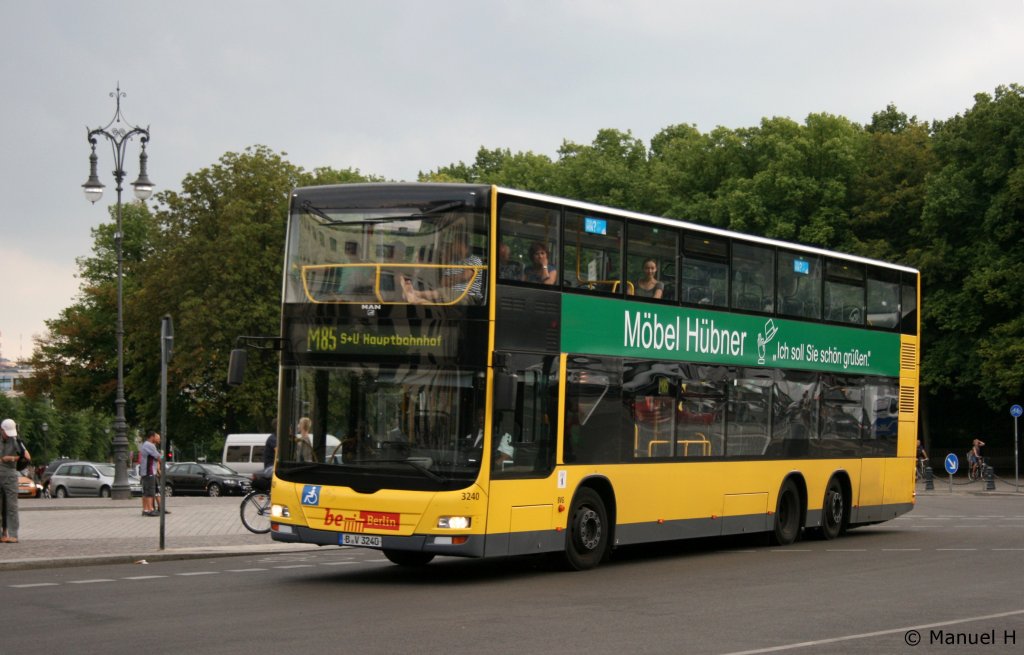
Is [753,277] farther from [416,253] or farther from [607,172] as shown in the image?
[607,172]

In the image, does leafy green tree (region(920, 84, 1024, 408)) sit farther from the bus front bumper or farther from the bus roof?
the bus front bumper

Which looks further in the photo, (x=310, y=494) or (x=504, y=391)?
(x=310, y=494)

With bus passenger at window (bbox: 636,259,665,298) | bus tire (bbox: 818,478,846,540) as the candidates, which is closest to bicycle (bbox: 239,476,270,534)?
bus passenger at window (bbox: 636,259,665,298)

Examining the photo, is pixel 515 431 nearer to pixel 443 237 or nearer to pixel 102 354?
pixel 443 237

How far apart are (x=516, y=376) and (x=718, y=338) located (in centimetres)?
462

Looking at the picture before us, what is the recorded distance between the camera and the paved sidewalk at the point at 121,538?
729 inches

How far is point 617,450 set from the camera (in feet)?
58.3

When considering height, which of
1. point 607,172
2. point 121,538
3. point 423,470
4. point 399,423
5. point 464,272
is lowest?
point 121,538

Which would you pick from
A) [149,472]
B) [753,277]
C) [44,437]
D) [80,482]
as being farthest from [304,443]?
[44,437]

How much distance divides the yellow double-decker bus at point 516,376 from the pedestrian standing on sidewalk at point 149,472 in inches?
530

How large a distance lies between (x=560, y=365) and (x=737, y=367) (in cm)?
414

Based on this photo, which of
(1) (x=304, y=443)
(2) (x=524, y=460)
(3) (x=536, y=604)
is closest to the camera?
(3) (x=536, y=604)

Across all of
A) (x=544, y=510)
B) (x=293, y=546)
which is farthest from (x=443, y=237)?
(x=293, y=546)

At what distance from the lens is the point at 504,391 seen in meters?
15.7
